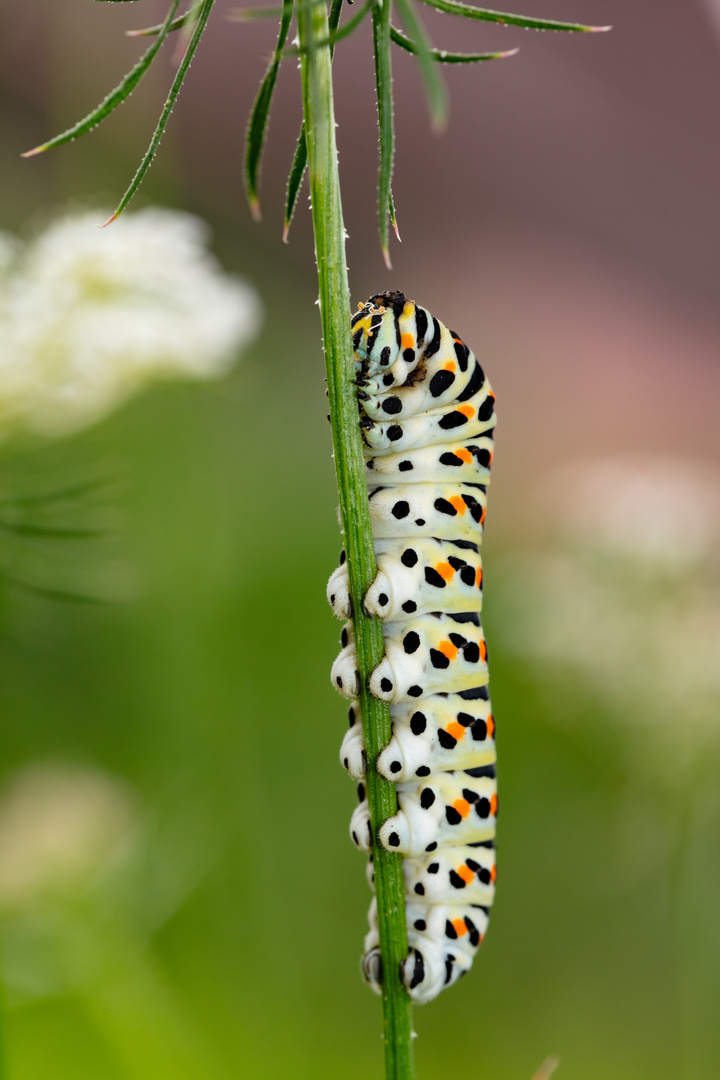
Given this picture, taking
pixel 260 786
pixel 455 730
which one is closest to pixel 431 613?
pixel 455 730

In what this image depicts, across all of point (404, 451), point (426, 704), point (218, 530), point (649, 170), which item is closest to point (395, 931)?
point (426, 704)

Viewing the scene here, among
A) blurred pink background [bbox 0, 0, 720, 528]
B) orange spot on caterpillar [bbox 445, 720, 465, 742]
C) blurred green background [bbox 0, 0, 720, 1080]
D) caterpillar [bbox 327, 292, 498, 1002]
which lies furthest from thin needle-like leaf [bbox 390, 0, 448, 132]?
blurred pink background [bbox 0, 0, 720, 528]

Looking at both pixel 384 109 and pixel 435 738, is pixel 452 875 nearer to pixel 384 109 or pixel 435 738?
pixel 435 738

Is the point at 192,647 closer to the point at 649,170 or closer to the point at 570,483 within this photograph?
the point at 570,483

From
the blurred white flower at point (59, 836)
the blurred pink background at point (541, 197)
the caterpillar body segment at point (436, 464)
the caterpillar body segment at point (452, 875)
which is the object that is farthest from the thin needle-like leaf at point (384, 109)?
the blurred pink background at point (541, 197)

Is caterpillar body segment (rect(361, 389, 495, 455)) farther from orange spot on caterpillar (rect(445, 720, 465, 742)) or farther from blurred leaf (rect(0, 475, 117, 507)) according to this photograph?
blurred leaf (rect(0, 475, 117, 507))
